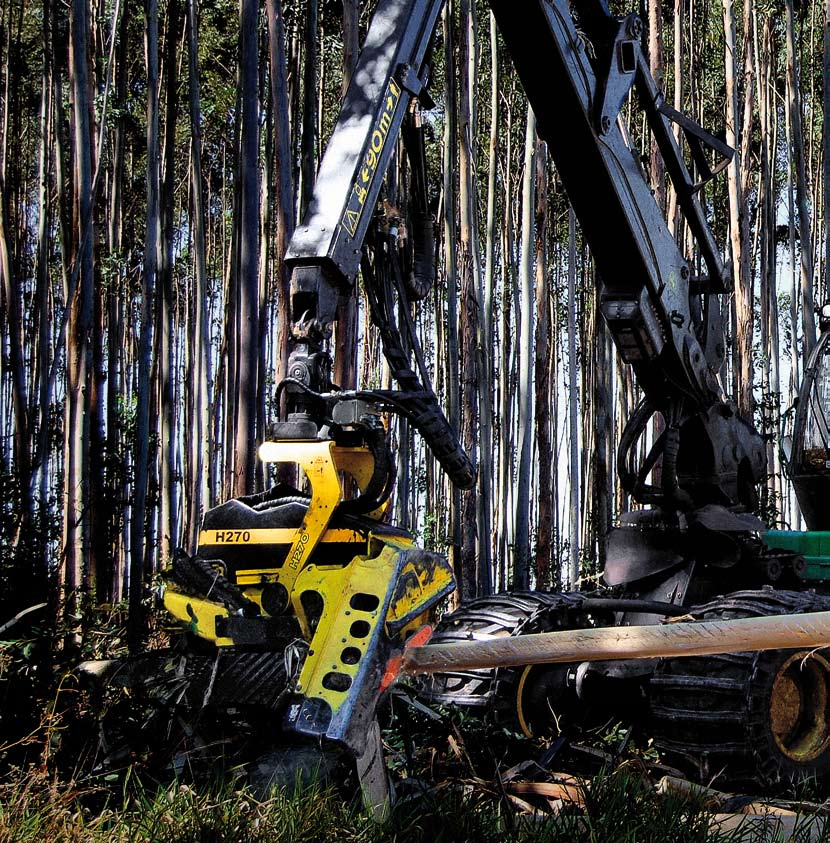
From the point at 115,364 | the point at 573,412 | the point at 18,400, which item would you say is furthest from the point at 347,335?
the point at 573,412

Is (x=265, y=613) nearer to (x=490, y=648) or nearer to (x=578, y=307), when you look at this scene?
(x=490, y=648)

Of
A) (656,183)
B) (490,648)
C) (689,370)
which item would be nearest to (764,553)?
(689,370)

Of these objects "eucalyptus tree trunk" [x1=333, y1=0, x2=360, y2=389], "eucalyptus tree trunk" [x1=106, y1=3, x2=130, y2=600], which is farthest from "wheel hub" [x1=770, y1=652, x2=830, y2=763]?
"eucalyptus tree trunk" [x1=106, y1=3, x2=130, y2=600]

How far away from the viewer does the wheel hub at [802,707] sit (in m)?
4.28

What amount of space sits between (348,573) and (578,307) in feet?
59.0

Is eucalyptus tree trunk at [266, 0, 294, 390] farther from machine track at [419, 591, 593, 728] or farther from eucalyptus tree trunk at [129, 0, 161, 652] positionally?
machine track at [419, 591, 593, 728]

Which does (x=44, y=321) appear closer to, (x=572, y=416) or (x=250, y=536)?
(x=250, y=536)

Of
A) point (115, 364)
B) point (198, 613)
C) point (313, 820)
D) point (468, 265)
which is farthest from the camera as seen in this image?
point (115, 364)

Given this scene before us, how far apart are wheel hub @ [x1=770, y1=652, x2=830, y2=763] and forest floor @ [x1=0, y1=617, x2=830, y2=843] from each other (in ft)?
0.89

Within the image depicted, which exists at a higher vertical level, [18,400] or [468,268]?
[468,268]

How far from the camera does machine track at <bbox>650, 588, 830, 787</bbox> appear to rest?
4062mm

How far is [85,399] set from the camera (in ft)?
33.3

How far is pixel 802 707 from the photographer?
443cm

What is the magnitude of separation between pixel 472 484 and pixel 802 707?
1.76m
